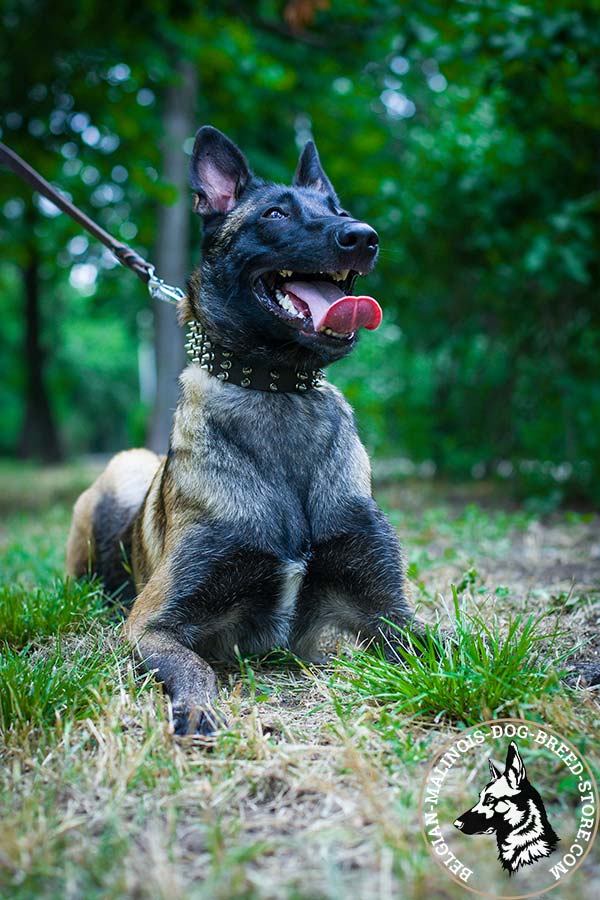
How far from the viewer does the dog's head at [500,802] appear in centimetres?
168

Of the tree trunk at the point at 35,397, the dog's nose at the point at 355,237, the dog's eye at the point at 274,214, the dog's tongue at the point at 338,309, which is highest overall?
the dog's eye at the point at 274,214

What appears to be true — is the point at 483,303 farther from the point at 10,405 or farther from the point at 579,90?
the point at 10,405

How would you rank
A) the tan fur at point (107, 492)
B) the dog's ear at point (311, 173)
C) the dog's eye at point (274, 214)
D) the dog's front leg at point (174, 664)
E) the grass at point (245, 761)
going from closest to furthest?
the grass at point (245, 761) → the dog's front leg at point (174, 664) → the dog's eye at point (274, 214) → the dog's ear at point (311, 173) → the tan fur at point (107, 492)

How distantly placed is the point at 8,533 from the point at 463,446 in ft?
17.5

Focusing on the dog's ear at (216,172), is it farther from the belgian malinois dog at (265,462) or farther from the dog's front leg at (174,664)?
the dog's front leg at (174,664)

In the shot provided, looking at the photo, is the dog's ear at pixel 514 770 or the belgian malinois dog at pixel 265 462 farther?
the belgian malinois dog at pixel 265 462

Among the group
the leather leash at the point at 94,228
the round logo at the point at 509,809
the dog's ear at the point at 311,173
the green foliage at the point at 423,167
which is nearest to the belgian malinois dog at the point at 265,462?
the dog's ear at the point at 311,173

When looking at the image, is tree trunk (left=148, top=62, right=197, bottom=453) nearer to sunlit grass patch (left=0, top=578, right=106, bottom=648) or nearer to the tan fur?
the tan fur

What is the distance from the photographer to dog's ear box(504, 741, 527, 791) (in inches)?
71.0

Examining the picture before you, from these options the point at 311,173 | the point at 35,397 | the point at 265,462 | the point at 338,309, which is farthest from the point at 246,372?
the point at 35,397

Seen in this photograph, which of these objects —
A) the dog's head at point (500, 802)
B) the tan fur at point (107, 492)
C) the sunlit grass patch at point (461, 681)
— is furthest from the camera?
the tan fur at point (107, 492)

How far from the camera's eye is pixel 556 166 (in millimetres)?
6941

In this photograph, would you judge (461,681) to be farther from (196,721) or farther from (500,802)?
(196,721)

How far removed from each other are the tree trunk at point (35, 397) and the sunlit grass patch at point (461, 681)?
1651cm
